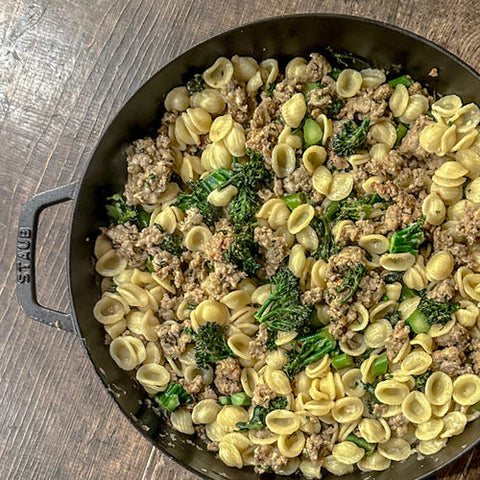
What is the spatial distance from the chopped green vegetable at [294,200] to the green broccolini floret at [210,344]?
0.63 meters

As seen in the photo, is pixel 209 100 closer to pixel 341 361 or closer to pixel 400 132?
pixel 400 132

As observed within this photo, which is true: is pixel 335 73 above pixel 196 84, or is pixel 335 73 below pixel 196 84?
above

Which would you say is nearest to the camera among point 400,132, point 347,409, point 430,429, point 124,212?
point 430,429

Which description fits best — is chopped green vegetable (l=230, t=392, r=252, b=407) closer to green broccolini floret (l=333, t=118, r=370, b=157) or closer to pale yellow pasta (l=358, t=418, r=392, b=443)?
pale yellow pasta (l=358, t=418, r=392, b=443)

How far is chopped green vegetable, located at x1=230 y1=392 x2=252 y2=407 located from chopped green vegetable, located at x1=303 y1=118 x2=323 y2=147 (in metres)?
1.17

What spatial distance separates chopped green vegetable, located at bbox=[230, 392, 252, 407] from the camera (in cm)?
295

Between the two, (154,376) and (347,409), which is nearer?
(347,409)

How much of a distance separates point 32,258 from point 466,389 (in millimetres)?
1970

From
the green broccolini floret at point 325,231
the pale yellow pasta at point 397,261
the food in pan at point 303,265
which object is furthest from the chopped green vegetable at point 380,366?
the green broccolini floret at point 325,231

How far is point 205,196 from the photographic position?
3.02 m

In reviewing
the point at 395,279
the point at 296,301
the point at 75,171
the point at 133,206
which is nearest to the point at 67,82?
the point at 75,171

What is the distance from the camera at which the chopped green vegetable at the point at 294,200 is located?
9.70 feet

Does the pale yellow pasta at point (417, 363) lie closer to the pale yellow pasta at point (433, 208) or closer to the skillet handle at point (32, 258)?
the pale yellow pasta at point (433, 208)

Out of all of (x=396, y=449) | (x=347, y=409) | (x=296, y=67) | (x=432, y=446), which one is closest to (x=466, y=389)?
(x=432, y=446)
